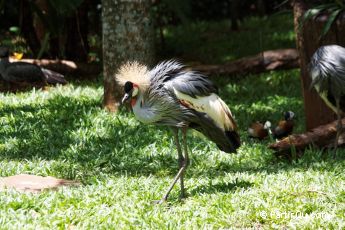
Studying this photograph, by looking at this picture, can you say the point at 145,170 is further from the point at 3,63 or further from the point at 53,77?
the point at 3,63

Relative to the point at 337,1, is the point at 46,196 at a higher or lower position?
lower

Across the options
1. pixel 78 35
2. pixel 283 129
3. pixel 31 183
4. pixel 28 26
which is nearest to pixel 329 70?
Answer: pixel 283 129

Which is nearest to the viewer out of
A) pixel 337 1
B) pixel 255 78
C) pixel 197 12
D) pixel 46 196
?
pixel 46 196

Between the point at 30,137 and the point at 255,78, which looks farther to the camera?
the point at 255,78

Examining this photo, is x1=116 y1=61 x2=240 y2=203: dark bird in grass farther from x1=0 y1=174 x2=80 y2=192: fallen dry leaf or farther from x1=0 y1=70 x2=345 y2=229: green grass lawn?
x1=0 y1=174 x2=80 y2=192: fallen dry leaf

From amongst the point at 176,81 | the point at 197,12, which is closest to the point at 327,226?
the point at 176,81

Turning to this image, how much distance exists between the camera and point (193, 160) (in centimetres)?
731

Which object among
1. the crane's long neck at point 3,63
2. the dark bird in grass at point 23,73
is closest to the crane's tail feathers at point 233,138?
the dark bird in grass at point 23,73

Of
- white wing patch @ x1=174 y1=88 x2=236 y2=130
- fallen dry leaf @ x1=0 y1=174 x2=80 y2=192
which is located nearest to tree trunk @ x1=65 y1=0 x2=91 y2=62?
fallen dry leaf @ x1=0 y1=174 x2=80 y2=192

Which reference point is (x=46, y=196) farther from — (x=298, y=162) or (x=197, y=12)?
(x=197, y=12)

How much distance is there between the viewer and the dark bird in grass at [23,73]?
10766 millimetres

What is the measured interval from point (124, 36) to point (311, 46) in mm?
2476

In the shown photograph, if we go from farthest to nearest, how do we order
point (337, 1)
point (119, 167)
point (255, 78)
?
point (255, 78)
point (337, 1)
point (119, 167)

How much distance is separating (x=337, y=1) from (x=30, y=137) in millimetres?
3747
